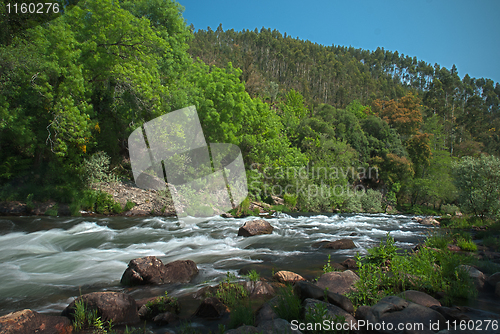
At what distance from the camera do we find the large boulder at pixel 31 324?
154 inches

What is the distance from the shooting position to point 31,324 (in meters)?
4.05

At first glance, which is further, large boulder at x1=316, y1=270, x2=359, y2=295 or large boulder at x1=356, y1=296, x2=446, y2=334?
large boulder at x1=316, y1=270, x2=359, y2=295

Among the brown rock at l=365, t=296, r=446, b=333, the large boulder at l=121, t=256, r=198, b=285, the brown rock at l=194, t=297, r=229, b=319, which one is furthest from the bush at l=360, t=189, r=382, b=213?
the brown rock at l=194, t=297, r=229, b=319

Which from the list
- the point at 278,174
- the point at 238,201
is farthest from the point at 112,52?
the point at 278,174

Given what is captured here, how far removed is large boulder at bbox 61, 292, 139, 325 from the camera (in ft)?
14.9

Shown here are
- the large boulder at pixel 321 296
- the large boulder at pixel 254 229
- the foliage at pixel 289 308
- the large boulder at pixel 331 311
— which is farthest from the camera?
the large boulder at pixel 254 229

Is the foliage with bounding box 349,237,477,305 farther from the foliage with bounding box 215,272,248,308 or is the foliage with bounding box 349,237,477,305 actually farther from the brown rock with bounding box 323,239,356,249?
the brown rock with bounding box 323,239,356,249

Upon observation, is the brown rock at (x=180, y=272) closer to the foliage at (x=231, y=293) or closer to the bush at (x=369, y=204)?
the foliage at (x=231, y=293)

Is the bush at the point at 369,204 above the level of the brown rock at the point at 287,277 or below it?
below

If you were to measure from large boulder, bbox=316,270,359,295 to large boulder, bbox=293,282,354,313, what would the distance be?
72cm

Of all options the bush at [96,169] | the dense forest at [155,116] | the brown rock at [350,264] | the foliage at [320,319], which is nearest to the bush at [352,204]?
the dense forest at [155,116]

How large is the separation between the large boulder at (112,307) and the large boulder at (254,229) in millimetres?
8257

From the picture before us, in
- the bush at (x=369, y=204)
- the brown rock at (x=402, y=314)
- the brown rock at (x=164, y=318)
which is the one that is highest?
the brown rock at (x=402, y=314)

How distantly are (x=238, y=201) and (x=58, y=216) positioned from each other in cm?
1282
